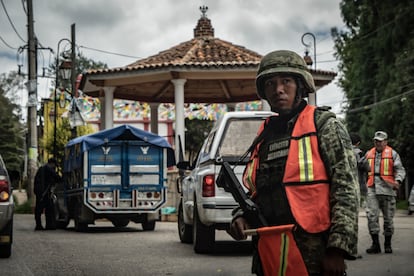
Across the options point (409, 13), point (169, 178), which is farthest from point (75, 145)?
point (409, 13)

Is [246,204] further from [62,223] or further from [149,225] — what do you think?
[62,223]

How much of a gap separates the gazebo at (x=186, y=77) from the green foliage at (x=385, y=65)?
7687mm

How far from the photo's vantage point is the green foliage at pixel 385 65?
1316 inches

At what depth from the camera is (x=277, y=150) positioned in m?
4.20

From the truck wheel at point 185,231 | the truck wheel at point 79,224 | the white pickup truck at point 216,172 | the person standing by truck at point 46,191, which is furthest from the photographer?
the person standing by truck at point 46,191

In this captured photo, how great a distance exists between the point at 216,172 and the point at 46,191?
28.9 ft

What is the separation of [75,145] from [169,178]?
4.50m

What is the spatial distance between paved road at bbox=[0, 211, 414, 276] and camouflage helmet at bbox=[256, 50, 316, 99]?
542cm

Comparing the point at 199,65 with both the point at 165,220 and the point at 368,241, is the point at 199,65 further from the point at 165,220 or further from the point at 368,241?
the point at 368,241

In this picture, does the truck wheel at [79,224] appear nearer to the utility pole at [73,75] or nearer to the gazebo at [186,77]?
the gazebo at [186,77]

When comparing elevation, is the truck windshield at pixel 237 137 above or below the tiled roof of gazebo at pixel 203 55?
below

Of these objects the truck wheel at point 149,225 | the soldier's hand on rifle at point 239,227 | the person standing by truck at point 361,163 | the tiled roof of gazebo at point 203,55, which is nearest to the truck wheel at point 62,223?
the truck wheel at point 149,225

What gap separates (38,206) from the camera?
1919 cm

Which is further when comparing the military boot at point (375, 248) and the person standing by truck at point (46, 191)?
the person standing by truck at point (46, 191)
